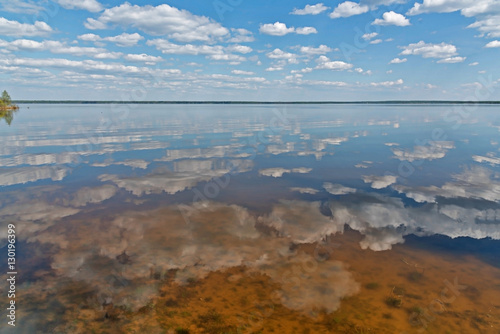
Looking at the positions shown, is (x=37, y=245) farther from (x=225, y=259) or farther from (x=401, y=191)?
(x=401, y=191)

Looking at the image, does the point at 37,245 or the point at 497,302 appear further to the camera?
the point at 37,245

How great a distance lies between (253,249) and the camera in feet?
38.5

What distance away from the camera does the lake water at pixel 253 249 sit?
816 cm

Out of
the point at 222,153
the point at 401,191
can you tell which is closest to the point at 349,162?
the point at 401,191

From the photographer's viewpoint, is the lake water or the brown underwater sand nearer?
the brown underwater sand

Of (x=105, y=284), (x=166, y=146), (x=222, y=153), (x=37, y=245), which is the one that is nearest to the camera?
(x=105, y=284)

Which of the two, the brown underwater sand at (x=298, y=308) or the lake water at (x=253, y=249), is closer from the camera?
the brown underwater sand at (x=298, y=308)

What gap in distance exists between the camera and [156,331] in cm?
769

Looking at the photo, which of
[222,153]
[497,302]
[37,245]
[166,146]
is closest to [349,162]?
[222,153]

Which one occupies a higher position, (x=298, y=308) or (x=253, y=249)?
(x=253, y=249)

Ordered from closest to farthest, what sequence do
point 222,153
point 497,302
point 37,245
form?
point 497,302 < point 37,245 < point 222,153

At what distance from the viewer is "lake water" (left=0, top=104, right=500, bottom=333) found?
26.8 feet

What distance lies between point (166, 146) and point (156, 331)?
1234 inches

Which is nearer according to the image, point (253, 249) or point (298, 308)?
point (298, 308)
